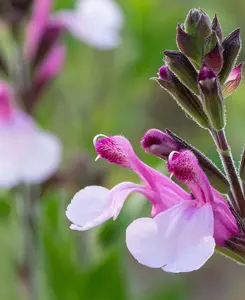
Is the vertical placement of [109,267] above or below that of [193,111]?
below

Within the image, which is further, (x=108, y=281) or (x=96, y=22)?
(x=96, y=22)

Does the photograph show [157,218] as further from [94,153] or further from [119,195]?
[94,153]

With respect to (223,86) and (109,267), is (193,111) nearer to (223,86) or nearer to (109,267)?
(223,86)

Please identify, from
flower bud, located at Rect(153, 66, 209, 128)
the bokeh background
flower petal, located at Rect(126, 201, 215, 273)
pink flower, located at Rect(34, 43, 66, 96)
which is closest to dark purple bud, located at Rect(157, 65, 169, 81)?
flower bud, located at Rect(153, 66, 209, 128)

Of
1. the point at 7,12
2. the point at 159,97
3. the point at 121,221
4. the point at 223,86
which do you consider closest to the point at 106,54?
the point at 7,12

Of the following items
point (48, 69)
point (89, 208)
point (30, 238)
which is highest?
point (89, 208)

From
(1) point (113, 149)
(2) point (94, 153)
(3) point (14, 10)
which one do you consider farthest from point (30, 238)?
(1) point (113, 149)

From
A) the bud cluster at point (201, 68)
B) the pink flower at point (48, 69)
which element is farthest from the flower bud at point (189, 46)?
the pink flower at point (48, 69)
